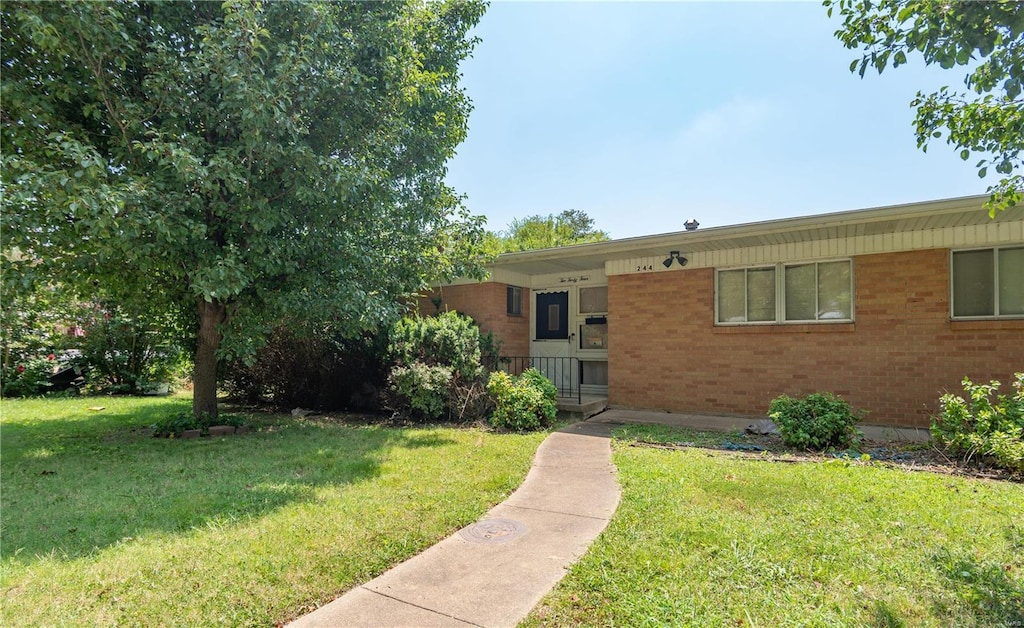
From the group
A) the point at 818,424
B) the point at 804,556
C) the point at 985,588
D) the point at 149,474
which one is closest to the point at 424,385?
the point at 149,474

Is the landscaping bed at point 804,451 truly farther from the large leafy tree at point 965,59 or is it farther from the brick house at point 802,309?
the large leafy tree at point 965,59

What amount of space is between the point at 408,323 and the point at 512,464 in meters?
3.99

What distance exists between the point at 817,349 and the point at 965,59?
5834mm

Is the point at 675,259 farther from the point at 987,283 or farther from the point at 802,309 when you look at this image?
the point at 987,283

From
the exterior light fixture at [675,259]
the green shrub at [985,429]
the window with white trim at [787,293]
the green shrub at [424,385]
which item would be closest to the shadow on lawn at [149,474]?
the green shrub at [424,385]

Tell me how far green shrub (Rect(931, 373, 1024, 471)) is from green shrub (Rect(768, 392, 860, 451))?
2.83ft

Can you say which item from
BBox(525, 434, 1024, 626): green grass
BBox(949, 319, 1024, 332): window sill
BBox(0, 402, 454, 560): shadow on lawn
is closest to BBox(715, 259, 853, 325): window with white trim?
BBox(949, 319, 1024, 332): window sill

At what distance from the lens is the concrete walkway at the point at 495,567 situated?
8.73ft

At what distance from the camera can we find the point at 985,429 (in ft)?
17.9

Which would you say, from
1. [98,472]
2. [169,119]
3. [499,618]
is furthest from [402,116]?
[499,618]

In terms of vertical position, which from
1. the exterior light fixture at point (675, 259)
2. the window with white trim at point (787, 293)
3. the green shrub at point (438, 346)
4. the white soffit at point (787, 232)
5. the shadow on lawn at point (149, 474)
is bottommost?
the shadow on lawn at point (149, 474)

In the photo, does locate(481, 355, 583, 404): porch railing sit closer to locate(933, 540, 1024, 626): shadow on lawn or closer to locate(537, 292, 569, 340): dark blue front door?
locate(537, 292, 569, 340): dark blue front door

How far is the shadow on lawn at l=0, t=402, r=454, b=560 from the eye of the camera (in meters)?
3.81

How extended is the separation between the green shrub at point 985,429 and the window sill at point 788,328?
7.21 ft
